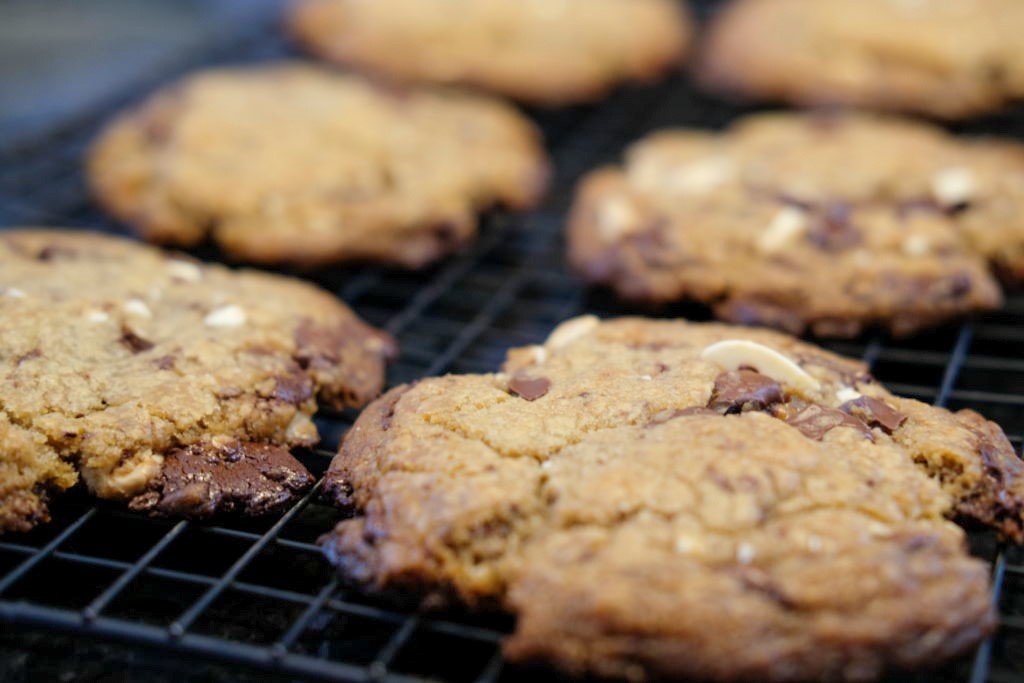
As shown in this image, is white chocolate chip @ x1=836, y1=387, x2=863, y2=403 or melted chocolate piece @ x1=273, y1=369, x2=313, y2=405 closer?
white chocolate chip @ x1=836, y1=387, x2=863, y2=403

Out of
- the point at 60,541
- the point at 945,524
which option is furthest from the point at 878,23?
the point at 60,541

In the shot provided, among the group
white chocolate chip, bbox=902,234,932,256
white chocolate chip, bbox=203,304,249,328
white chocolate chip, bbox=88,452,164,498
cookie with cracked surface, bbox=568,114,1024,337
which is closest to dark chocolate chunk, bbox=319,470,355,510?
white chocolate chip, bbox=88,452,164,498

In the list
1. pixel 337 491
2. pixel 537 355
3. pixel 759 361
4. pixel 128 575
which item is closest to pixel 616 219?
pixel 537 355

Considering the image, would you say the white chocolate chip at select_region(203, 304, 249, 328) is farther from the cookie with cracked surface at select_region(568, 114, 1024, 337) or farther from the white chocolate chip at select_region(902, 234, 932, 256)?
the white chocolate chip at select_region(902, 234, 932, 256)

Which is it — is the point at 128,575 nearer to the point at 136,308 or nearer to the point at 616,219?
the point at 136,308

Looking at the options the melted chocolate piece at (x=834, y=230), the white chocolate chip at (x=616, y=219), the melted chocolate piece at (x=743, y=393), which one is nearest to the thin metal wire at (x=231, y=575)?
the melted chocolate piece at (x=743, y=393)
